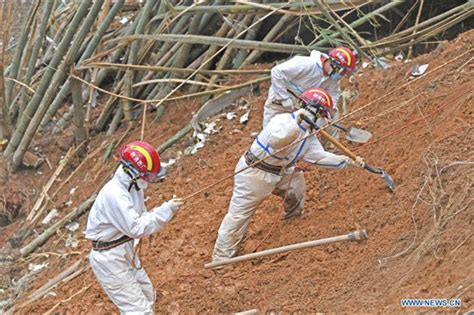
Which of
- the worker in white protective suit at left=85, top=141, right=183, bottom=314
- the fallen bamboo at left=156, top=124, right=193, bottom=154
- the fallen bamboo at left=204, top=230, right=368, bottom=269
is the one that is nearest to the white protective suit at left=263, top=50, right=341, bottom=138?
the fallen bamboo at left=204, top=230, right=368, bottom=269

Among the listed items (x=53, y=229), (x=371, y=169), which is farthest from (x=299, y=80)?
(x=53, y=229)

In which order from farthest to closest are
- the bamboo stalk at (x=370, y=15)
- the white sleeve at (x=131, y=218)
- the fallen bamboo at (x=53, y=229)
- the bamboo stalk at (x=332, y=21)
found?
1. the bamboo stalk at (x=370, y=15)
2. the fallen bamboo at (x=53, y=229)
3. the bamboo stalk at (x=332, y=21)
4. the white sleeve at (x=131, y=218)

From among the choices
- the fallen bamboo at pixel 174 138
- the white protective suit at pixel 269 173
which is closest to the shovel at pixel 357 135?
the white protective suit at pixel 269 173

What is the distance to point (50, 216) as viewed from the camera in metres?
11.3

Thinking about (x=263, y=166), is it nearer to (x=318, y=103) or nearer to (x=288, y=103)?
(x=318, y=103)

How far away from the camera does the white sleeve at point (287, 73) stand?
9.42 meters

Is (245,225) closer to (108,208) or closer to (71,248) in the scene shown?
(108,208)

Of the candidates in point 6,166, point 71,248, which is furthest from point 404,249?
point 6,166

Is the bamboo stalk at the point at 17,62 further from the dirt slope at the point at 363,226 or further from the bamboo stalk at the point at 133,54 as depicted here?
the dirt slope at the point at 363,226

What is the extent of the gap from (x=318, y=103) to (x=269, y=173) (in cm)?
79

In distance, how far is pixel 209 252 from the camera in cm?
892

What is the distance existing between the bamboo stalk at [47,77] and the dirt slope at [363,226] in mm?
2245

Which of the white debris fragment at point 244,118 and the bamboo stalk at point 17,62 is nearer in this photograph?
the white debris fragment at point 244,118

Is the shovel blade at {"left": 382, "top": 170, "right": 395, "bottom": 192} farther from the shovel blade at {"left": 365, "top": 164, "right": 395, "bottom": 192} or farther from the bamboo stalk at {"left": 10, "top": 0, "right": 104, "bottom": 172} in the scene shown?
the bamboo stalk at {"left": 10, "top": 0, "right": 104, "bottom": 172}
